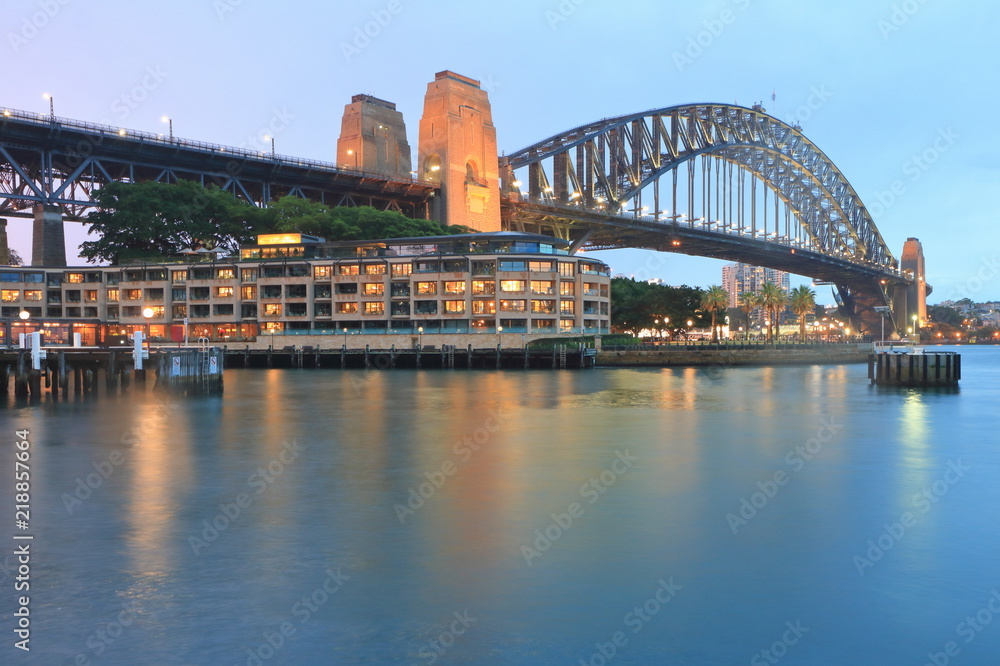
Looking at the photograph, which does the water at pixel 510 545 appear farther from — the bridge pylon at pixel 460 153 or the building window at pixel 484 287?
the bridge pylon at pixel 460 153

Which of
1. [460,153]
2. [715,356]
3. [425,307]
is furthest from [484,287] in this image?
[460,153]

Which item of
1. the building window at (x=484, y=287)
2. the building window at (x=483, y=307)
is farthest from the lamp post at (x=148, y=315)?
the building window at (x=484, y=287)

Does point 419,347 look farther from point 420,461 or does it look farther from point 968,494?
point 968,494

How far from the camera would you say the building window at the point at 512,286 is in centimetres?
9662

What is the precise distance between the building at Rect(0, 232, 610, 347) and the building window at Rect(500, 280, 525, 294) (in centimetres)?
14

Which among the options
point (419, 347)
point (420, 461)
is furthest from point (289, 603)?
point (419, 347)

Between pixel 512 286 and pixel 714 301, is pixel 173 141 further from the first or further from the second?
pixel 714 301

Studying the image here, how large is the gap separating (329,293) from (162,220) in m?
29.1

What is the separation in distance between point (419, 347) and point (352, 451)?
64651 mm

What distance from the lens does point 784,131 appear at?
187m

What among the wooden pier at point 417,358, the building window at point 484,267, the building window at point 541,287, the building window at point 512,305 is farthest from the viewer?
the building window at point 484,267

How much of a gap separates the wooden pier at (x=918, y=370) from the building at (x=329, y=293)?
37938mm

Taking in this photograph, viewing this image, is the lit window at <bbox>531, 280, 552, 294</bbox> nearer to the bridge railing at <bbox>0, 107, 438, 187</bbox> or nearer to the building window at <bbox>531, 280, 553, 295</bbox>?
the building window at <bbox>531, 280, 553, 295</bbox>

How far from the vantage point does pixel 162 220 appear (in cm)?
11412
